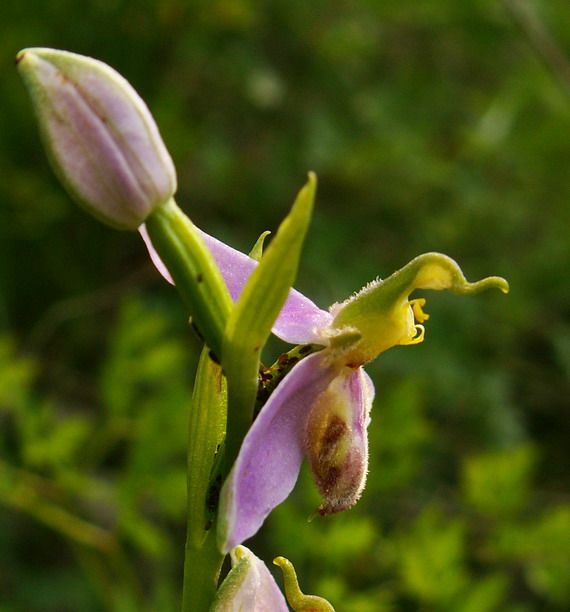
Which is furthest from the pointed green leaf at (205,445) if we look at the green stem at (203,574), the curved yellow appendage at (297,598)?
the curved yellow appendage at (297,598)

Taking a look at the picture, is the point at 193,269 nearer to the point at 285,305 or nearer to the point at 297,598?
the point at 285,305

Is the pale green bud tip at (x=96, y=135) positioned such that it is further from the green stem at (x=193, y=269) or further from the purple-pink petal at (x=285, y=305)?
the purple-pink petal at (x=285, y=305)

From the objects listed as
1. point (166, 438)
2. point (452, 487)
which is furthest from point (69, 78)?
point (452, 487)

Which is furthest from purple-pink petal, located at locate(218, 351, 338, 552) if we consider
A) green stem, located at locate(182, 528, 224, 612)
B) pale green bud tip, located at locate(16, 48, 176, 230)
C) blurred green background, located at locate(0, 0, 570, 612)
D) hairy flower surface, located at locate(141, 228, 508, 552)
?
blurred green background, located at locate(0, 0, 570, 612)

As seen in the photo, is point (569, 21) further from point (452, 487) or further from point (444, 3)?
point (452, 487)

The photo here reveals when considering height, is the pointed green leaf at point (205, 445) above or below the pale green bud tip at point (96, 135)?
below

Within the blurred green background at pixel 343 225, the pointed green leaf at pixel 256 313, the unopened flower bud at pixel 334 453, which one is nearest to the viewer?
the pointed green leaf at pixel 256 313

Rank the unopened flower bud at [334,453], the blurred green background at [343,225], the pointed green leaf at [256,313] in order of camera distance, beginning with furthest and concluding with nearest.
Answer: the blurred green background at [343,225] < the unopened flower bud at [334,453] < the pointed green leaf at [256,313]
